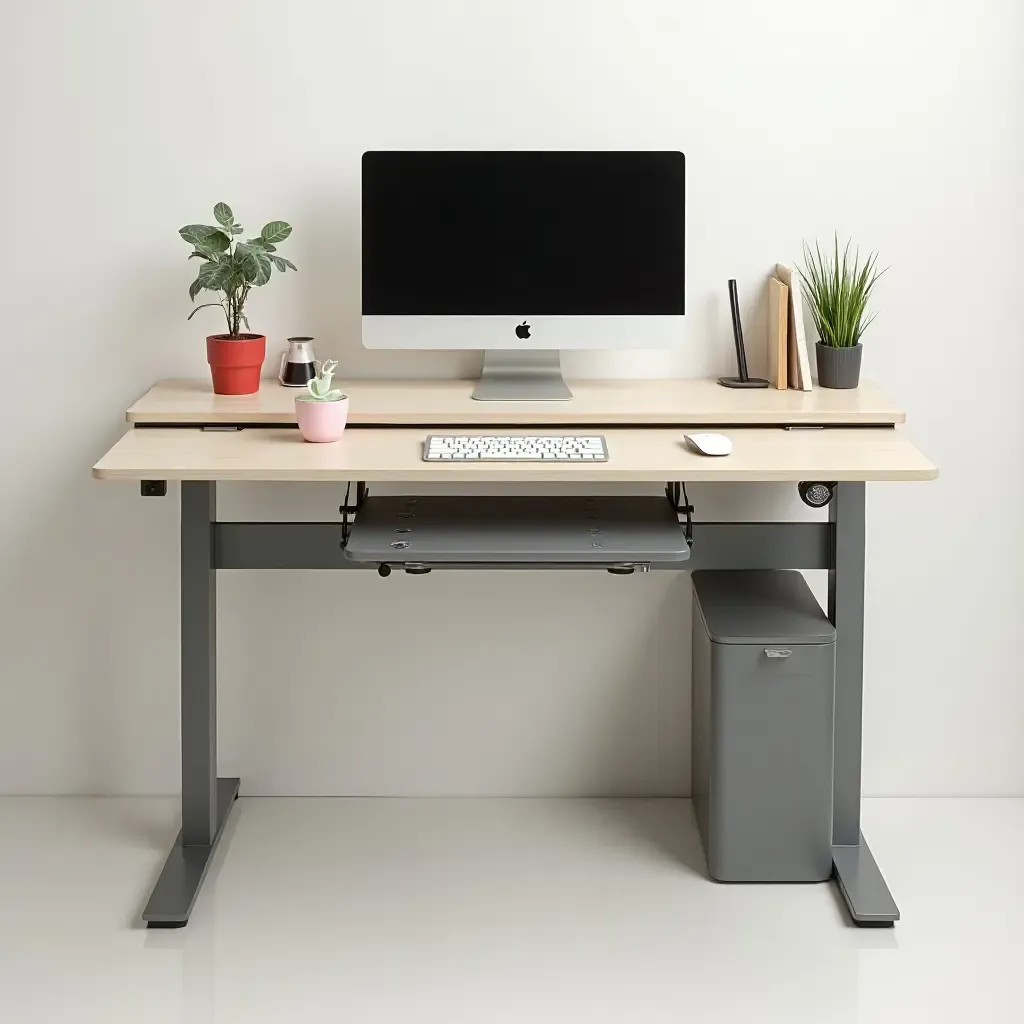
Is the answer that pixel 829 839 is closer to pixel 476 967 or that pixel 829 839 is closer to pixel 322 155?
pixel 476 967

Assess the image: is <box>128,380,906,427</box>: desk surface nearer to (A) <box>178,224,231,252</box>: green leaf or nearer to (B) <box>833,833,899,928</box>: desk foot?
(A) <box>178,224,231,252</box>: green leaf

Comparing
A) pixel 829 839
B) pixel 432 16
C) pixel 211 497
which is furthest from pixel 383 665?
pixel 432 16

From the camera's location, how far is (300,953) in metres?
2.68

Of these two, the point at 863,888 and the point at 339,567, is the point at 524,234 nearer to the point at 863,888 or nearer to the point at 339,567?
the point at 339,567

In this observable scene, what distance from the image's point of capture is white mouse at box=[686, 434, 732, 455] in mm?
2584

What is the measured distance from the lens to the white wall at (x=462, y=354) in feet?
10.1

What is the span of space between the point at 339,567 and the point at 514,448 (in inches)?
21.9

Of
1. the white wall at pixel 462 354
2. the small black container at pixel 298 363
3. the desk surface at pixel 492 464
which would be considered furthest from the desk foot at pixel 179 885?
the small black container at pixel 298 363

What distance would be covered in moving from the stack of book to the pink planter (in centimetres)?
97

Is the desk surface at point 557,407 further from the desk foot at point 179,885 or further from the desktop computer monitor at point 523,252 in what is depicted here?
the desk foot at point 179,885

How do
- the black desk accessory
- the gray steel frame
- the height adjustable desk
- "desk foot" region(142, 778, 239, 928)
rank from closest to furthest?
the height adjustable desk, "desk foot" region(142, 778, 239, 928), the gray steel frame, the black desk accessory

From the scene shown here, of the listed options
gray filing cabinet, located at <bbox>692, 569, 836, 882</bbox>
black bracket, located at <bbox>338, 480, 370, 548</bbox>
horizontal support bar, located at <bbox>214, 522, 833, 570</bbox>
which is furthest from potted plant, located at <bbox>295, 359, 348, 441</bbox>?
gray filing cabinet, located at <bbox>692, 569, 836, 882</bbox>

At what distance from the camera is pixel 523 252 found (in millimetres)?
2971

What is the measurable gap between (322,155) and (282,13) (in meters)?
0.31
